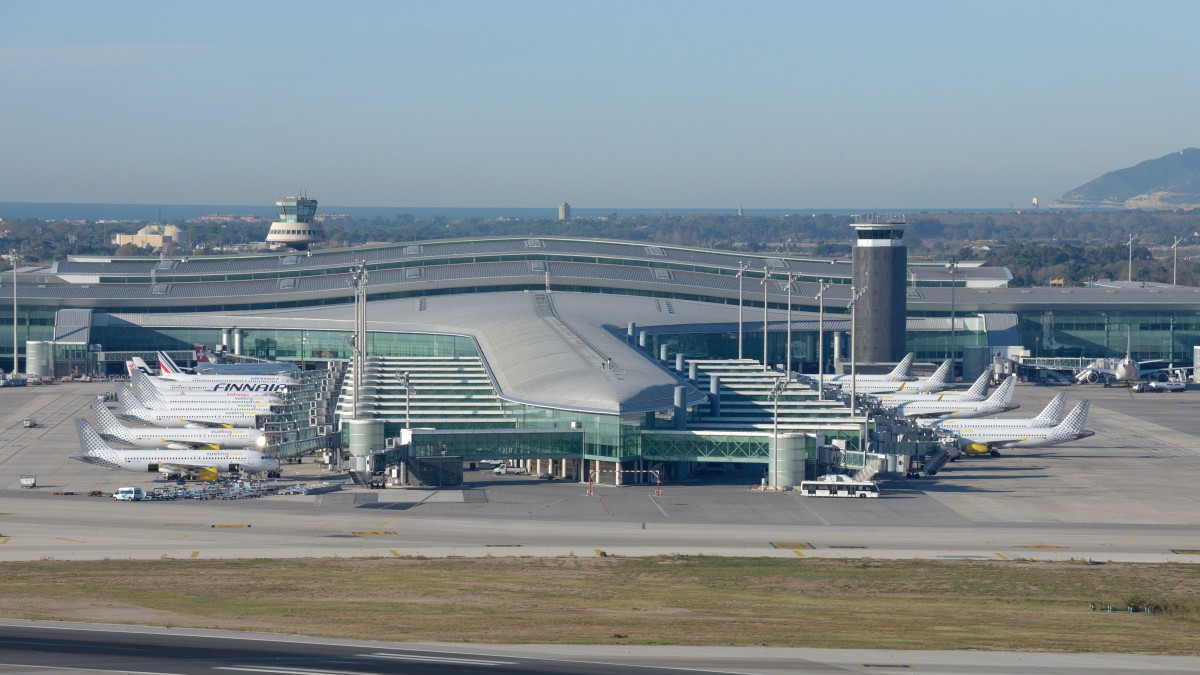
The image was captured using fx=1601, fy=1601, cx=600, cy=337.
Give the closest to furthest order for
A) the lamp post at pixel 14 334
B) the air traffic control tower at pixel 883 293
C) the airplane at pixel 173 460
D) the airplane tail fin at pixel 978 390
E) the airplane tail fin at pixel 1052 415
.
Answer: the airplane at pixel 173 460
the airplane tail fin at pixel 1052 415
the airplane tail fin at pixel 978 390
the air traffic control tower at pixel 883 293
the lamp post at pixel 14 334

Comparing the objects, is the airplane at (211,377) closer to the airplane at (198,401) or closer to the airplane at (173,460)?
the airplane at (198,401)

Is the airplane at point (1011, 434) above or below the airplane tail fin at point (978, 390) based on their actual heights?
below

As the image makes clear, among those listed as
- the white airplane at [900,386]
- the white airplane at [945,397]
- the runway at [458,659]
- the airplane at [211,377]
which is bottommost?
the white airplane at [900,386]

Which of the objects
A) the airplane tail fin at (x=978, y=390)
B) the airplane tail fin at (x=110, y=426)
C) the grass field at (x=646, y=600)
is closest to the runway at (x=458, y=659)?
the grass field at (x=646, y=600)

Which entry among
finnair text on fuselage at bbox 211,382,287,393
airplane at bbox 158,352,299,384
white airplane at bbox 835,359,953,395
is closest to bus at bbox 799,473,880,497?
white airplane at bbox 835,359,953,395

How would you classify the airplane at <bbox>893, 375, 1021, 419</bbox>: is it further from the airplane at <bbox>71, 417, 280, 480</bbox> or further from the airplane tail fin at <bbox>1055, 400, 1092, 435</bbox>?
the airplane at <bbox>71, 417, 280, 480</bbox>

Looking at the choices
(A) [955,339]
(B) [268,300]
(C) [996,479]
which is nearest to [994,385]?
(A) [955,339]

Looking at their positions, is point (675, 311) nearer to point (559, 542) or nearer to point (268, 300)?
point (268, 300)

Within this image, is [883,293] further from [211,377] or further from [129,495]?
[129,495]

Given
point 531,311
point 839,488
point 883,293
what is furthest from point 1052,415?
point 531,311
